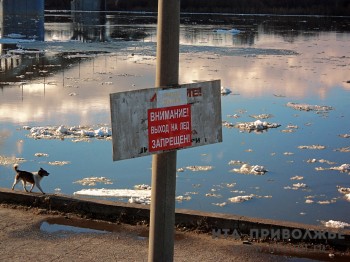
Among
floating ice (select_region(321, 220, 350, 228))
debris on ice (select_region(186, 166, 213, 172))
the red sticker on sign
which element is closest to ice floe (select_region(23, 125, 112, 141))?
debris on ice (select_region(186, 166, 213, 172))

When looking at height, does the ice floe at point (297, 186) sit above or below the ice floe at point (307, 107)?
below

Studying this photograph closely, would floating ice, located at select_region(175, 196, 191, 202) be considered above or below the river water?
below

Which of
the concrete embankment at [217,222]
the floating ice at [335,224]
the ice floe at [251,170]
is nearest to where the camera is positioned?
the concrete embankment at [217,222]

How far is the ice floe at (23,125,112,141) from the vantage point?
13.1 meters

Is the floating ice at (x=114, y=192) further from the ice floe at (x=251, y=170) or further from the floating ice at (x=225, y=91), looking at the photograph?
the floating ice at (x=225, y=91)

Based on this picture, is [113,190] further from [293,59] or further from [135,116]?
[293,59]

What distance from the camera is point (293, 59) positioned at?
30.6 metres

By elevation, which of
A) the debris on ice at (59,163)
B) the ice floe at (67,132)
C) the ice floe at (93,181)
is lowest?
the ice floe at (93,181)

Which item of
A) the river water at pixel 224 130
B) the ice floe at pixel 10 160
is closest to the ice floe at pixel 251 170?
the river water at pixel 224 130

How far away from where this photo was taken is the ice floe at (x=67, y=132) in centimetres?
1306

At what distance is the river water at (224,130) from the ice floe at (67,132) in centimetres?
9

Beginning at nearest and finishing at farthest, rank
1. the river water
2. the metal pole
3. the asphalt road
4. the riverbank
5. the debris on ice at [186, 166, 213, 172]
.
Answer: the metal pole < the asphalt road < the riverbank < the river water < the debris on ice at [186, 166, 213, 172]

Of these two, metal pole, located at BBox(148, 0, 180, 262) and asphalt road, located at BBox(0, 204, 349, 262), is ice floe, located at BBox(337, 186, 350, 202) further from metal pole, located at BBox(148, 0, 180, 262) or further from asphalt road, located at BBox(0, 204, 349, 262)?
metal pole, located at BBox(148, 0, 180, 262)

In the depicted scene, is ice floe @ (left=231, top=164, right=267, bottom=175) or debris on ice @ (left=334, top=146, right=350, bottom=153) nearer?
ice floe @ (left=231, top=164, right=267, bottom=175)
